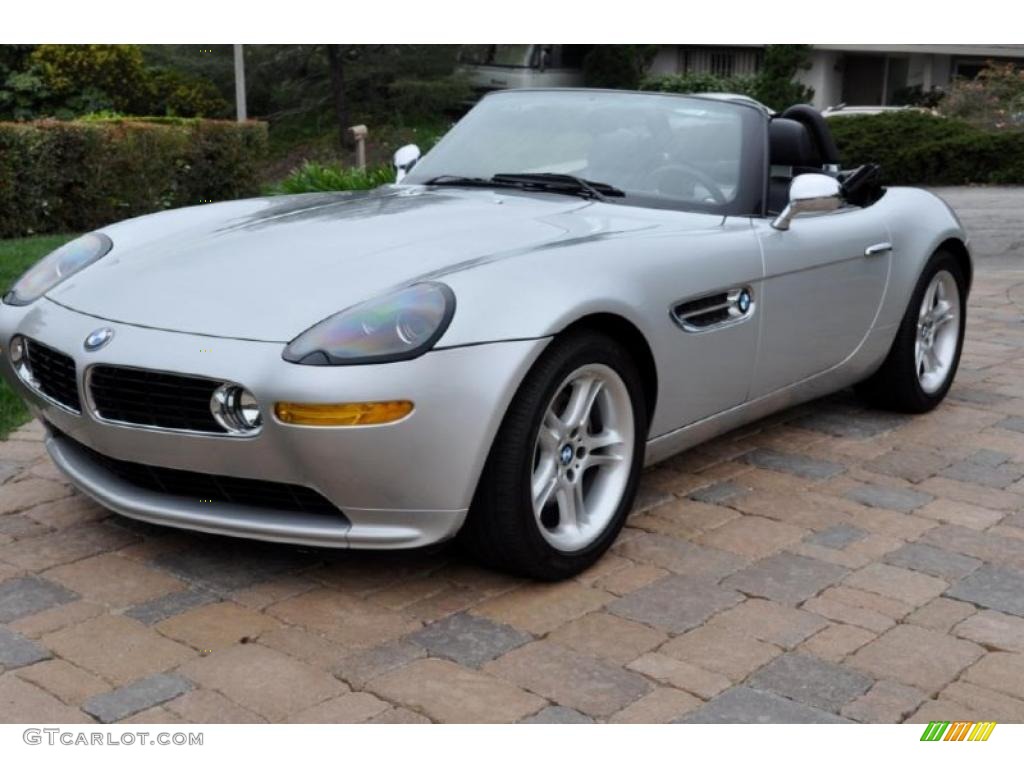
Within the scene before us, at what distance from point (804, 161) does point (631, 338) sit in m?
1.62

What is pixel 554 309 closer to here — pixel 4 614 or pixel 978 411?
pixel 4 614

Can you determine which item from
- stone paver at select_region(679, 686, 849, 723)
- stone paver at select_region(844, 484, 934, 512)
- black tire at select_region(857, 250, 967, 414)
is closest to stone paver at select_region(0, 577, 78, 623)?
stone paver at select_region(679, 686, 849, 723)

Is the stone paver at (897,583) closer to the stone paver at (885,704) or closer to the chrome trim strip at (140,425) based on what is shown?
the stone paver at (885,704)

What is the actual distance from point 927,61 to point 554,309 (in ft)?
113

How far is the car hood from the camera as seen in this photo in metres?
3.45

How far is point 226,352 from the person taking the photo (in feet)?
10.8

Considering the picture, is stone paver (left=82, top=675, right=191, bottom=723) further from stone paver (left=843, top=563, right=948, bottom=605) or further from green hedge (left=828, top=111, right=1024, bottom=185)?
green hedge (left=828, top=111, right=1024, bottom=185)

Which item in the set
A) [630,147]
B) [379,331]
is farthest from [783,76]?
[379,331]

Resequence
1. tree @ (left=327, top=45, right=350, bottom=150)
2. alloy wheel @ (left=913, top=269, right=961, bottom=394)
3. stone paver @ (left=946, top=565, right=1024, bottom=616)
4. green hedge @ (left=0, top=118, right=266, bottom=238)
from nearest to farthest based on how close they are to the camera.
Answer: stone paver @ (left=946, top=565, right=1024, bottom=616)
alloy wheel @ (left=913, top=269, right=961, bottom=394)
green hedge @ (left=0, top=118, right=266, bottom=238)
tree @ (left=327, top=45, right=350, bottom=150)

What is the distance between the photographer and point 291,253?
12.3 ft

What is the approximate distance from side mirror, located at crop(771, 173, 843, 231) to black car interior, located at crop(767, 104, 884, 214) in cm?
23

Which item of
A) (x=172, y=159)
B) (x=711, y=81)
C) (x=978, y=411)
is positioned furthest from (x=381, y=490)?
(x=711, y=81)

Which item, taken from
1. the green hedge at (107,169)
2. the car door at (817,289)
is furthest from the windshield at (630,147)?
the green hedge at (107,169)

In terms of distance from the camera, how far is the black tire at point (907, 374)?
5.31m
